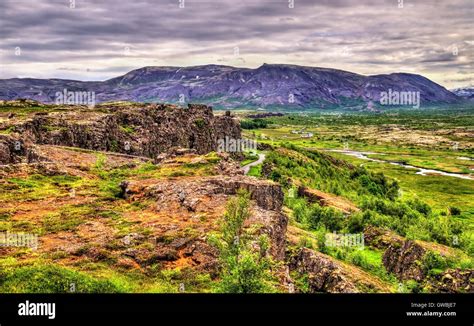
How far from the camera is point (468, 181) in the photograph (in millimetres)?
139875

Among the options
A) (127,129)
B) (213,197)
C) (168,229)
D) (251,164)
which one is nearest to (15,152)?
(213,197)

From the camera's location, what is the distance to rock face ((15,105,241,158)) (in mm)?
73688

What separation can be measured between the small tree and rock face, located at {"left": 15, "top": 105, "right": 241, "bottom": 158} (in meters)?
45.8

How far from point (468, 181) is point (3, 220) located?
141168 millimetres

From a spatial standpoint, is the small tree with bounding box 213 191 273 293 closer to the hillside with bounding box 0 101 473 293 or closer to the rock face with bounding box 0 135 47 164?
the hillside with bounding box 0 101 473 293

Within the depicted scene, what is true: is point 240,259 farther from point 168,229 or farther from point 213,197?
point 213,197

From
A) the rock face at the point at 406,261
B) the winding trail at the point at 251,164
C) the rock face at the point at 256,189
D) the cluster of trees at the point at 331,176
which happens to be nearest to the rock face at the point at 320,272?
the rock face at the point at 256,189

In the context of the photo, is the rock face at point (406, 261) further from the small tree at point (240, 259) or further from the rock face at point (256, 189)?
the small tree at point (240, 259)

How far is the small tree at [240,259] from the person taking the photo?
78.0 feet

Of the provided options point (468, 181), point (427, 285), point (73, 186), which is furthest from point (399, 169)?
point (73, 186)

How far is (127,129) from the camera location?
89.2 m

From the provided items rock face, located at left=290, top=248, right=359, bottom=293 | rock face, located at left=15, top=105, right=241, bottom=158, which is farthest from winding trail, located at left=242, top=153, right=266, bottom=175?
rock face, located at left=290, top=248, right=359, bottom=293

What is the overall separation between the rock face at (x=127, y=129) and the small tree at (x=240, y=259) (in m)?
45.8
